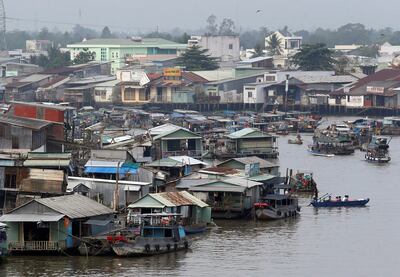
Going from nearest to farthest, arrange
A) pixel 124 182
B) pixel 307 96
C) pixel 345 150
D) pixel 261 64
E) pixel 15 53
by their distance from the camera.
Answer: pixel 124 182
pixel 345 150
pixel 307 96
pixel 261 64
pixel 15 53

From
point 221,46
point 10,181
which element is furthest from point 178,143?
point 221,46

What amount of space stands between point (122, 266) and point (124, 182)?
3.80m

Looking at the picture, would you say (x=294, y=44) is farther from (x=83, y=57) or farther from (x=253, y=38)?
(x=253, y=38)

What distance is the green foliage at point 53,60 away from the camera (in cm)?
6759

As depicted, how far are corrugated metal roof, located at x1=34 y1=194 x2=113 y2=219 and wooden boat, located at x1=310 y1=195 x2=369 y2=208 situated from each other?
615cm

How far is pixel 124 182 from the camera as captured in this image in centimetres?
2252

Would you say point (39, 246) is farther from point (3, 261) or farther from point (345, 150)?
point (345, 150)

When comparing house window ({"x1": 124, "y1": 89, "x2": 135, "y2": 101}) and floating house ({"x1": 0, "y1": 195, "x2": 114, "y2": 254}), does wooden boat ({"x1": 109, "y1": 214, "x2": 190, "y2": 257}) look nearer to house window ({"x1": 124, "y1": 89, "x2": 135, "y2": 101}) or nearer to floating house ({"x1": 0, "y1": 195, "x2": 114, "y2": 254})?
floating house ({"x1": 0, "y1": 195, "x2": 114, "y2": 254})

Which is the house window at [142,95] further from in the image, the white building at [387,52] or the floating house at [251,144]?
the floating house at [251,144]

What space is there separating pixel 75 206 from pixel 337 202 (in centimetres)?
715

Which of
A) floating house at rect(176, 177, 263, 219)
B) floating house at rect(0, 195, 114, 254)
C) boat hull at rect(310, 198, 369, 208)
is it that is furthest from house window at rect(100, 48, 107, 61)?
floating house at rect(0, 195, 114, 254)

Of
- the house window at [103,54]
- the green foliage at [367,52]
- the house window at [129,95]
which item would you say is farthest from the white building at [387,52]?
the house window at [129,95]

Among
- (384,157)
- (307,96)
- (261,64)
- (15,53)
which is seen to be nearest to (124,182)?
(384,157)

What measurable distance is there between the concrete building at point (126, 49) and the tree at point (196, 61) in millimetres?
4518
